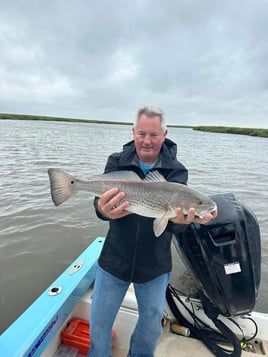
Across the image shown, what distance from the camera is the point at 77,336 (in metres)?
3.12

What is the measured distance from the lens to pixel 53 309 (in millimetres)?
2650

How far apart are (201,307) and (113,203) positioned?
2146mm

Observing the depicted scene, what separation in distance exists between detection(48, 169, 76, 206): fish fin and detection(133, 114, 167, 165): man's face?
2.38ft

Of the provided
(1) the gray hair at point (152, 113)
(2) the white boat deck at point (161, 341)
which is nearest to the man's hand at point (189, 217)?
(1) the gray hair at point (152, 113)

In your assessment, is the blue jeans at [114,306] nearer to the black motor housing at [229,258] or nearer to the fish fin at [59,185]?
the black motor housing at [229,258]

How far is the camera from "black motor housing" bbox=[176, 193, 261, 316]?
2832 mm

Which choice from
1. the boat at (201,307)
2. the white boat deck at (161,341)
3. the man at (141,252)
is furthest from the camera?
the white boat deck at (161,341)

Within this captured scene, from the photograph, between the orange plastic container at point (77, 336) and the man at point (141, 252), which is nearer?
the man at point (141, 252)

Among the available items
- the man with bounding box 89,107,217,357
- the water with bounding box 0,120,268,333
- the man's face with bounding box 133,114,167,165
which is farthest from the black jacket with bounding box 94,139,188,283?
the water with bounding box 0,120,268,333

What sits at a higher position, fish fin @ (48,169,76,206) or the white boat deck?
fish fin @ (48,169,76,206)

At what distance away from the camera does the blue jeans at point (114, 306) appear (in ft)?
8.26

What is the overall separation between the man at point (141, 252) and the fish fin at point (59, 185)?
308 mm

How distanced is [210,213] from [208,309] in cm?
152

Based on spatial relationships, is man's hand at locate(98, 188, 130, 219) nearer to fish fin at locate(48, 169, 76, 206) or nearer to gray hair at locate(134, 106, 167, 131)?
fish fin at locate(48, 169, 76, 206)
